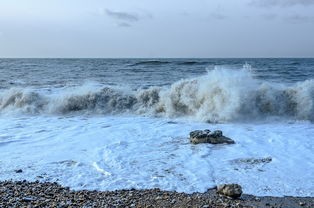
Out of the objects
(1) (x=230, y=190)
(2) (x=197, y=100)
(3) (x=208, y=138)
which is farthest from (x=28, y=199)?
(2) (x=197, y=100)

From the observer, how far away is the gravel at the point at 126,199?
456 cm

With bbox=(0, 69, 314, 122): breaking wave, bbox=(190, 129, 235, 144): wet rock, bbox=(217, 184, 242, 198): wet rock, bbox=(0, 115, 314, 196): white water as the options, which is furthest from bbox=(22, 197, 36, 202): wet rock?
bbox=(0, 69, 314, 122): breaking wave

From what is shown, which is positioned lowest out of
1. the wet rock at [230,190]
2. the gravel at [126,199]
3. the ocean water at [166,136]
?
the ocean water at [166,136]

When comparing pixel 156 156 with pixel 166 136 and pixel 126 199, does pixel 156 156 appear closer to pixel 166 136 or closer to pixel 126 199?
pixel 166 136

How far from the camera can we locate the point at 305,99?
37.0ft

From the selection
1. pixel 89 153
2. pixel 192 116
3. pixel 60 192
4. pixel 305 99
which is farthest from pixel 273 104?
pixel 60 192

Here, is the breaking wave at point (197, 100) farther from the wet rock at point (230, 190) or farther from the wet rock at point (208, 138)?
the wet rock at point (230, 190)

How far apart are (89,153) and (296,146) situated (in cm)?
382

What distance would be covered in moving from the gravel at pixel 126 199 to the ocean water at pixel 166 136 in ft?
0.69

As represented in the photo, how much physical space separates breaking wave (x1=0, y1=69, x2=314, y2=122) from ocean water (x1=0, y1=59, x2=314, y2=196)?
3 centimetres

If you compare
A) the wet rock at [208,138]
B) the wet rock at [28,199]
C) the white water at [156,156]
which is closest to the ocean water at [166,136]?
the white water at [156,156]

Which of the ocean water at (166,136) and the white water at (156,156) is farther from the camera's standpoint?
the ocean water at (166,136)

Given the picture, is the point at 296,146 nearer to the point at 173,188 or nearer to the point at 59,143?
the point at 173,188

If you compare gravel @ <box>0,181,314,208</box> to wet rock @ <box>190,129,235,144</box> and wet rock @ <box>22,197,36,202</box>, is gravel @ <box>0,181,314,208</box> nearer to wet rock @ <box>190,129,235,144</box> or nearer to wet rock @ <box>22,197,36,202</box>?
wet rock @ <box>22,197,36,202</box>
